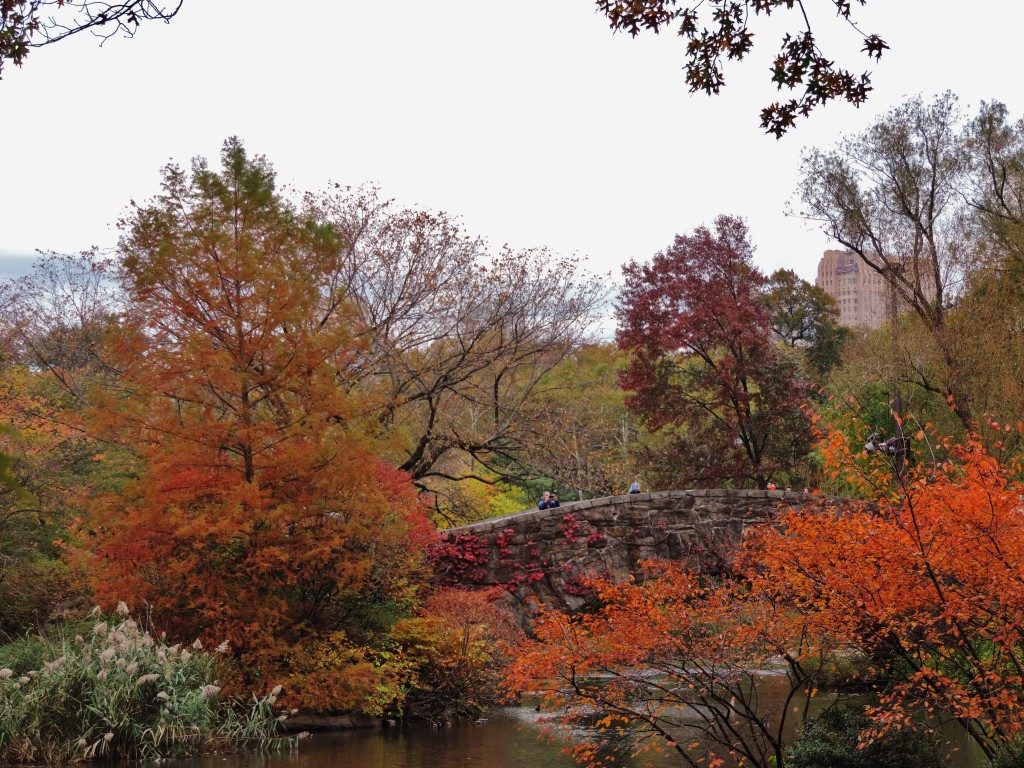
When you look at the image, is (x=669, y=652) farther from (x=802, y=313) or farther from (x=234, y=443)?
(x=802, y=313)

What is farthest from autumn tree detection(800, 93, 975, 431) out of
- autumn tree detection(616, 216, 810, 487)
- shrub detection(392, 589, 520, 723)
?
shrub detection(392, 589, 520, 723)

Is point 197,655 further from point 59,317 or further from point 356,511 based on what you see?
point 59,317

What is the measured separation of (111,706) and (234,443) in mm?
3374

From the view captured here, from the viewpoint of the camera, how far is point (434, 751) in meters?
12.0

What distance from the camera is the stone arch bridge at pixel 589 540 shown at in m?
17.9

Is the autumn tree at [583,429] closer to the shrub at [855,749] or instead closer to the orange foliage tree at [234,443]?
the orange foliage tree at [234,443]

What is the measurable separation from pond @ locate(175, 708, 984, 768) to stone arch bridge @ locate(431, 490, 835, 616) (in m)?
4.11

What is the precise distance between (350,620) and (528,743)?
3.13m

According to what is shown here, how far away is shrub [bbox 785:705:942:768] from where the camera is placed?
8.81m

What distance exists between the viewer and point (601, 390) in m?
35.8

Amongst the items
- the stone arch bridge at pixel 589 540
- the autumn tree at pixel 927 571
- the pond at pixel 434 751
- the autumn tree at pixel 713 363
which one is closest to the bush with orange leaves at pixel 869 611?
the autumn tree at pixel 927 571

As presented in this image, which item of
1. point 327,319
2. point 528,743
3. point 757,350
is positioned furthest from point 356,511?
point 757,350

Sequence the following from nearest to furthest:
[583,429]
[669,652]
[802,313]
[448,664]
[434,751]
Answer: [669,652] < [434,751] < [448,664] < [583,429] < [802,313]

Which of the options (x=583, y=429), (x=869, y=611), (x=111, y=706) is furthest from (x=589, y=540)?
(x=869, y=611)
